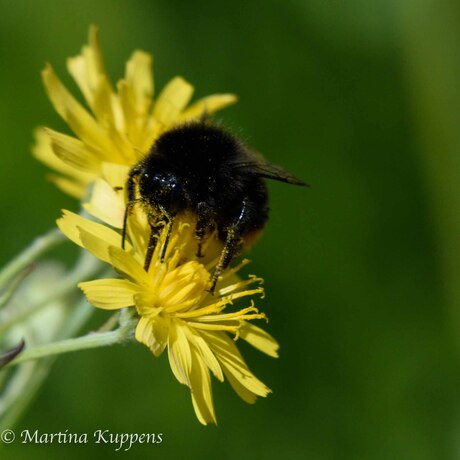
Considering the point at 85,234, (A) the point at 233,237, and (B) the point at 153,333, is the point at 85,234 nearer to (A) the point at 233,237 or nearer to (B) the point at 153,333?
(B) the point at 153,333

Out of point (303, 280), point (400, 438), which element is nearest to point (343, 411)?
point (400, 438)

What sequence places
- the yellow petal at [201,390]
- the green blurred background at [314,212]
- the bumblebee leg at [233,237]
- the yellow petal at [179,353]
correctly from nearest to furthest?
1. the yellow petal at [179,353]
2. the yellow petal at [201,390]
3. the bumblebee leg at [233,237]
4. the green blurred background at [314,212]

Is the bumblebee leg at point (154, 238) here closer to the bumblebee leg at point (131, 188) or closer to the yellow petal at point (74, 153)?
the bumblebee leg at point (131, 188)

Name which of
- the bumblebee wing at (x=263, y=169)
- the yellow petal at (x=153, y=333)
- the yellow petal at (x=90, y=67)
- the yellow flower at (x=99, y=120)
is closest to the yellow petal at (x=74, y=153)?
the yellow flower at (x=99, y=120)

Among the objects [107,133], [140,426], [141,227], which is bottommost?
[140,426]

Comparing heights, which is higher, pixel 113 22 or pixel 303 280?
pixel 113 22

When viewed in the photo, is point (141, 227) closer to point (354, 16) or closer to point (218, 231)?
point (218, 231)

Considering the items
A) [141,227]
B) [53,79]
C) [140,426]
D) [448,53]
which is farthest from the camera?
[448,53]
